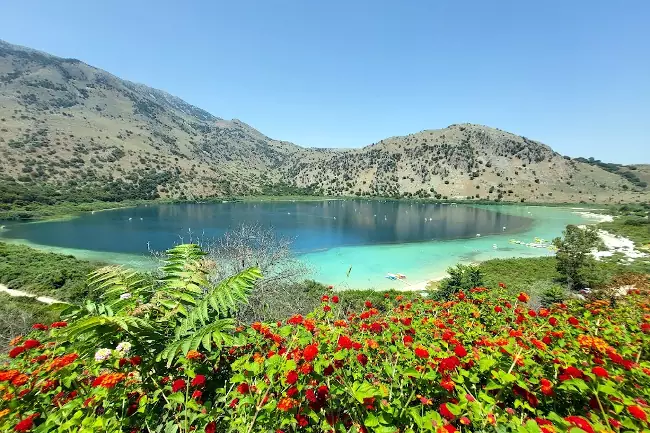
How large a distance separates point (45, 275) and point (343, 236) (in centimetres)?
5099

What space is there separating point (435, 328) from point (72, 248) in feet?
212

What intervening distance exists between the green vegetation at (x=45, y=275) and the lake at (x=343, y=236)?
22.9 ft

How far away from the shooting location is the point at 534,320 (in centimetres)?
586

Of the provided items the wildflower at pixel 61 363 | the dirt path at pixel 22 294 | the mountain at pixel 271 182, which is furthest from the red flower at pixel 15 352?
the mountain at pixel 271 182

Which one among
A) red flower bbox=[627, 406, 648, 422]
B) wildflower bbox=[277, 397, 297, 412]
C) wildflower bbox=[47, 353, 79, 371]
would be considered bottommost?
wildflower bbox=[277, 397, 297, 412]

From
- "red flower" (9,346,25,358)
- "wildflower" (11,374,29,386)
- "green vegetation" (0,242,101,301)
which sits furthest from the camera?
"green vegetation" (0,242,101,301)

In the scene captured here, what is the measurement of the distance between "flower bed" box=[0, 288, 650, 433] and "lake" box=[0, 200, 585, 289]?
97.3 feet

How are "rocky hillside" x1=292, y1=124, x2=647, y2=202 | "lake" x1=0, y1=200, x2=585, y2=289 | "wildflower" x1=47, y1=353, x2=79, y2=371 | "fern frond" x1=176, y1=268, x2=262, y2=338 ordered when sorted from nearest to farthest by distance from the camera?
1. "wildflower" x1=47, y1=353, x2=79, y2=371
2. "fern frond" x1=176, y1=268, x2=262, y2=338
3. "lake" x1=0, y1=200, x2=585, y2=289
4. "rocky hillside" x1=292, y1=124, x2=647, y2=202

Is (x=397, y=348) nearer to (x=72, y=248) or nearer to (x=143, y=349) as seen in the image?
(x=143, y=349)

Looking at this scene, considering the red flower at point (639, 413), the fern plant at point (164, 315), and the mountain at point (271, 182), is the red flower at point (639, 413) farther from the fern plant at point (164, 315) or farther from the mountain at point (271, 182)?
the mountain at point (271, 182)

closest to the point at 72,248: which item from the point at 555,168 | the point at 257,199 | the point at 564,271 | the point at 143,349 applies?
the point at 143,349

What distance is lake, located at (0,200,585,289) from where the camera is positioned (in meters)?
44.6

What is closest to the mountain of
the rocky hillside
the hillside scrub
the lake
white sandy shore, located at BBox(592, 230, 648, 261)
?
the rocky hillside

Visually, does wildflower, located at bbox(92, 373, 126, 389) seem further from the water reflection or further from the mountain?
the mountain
